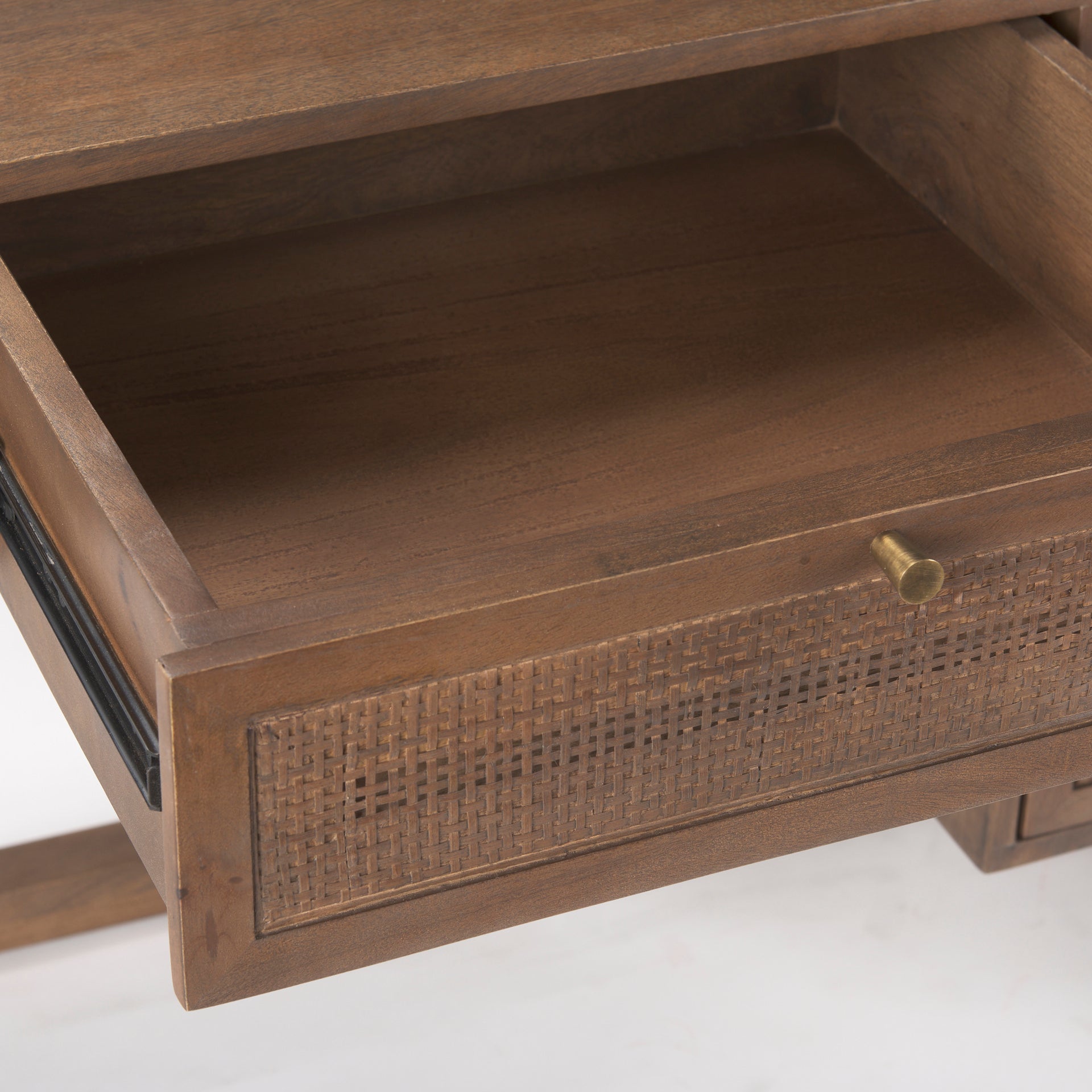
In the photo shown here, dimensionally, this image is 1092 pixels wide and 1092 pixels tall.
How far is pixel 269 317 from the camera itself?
1047 mm

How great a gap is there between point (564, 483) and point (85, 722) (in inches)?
10.6

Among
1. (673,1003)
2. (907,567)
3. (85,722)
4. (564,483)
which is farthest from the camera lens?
(673,1003)

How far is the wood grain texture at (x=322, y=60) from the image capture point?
2.72 ft

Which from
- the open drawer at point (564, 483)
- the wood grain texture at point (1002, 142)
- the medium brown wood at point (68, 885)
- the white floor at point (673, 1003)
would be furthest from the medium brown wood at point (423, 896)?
the medium brown wood at point (68, 885)

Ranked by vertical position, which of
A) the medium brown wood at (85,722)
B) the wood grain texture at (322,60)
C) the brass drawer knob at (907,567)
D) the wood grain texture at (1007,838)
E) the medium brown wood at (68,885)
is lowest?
the brass drawer knob at (907,567)

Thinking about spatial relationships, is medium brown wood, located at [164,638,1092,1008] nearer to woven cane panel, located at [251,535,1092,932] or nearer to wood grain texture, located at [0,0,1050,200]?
woven cane panel, located at [251,535,1092,932]

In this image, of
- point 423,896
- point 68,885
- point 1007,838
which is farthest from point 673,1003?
point 423,896

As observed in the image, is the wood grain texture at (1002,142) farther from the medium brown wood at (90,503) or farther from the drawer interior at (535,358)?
the medium brown wood at (90,503)

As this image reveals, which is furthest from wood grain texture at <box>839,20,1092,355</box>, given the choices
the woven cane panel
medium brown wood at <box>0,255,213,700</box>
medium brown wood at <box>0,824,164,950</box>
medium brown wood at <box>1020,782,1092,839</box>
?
medium brown wood at <box>0,824,164,950</box>

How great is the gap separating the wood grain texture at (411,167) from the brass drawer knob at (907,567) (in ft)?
1.78

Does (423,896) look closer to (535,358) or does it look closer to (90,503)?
(90,503)

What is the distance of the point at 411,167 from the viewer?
3.74 ft

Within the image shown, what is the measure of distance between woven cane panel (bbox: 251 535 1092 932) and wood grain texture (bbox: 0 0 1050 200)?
1.01ft

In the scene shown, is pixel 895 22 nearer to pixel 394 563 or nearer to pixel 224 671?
pixel 394 563
